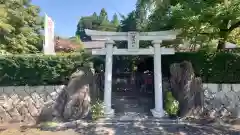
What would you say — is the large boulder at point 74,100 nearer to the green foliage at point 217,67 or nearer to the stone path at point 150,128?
the stone path at point 150,128

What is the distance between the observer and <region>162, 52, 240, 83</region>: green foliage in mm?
10797

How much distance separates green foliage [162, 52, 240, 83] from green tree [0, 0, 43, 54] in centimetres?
1058

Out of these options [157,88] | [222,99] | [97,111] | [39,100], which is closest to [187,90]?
[157,88]

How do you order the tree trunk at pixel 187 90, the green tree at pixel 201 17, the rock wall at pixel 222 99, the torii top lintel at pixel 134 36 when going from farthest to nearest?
the torii top lintel at pixel 134 36, the rock wall at pixel 222 99, the tree trunk at pixel 187 90, the green tree at pixel 201 17

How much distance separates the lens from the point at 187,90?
10.3 m

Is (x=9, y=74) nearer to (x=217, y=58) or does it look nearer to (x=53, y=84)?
(x=53, y=84)

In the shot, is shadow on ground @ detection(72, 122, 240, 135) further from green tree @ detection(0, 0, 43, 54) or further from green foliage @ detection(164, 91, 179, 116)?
green tree @ detection(0, 0, 43, 54)

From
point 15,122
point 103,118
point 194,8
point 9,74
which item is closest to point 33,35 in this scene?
point 9,74

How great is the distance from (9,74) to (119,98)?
587cm

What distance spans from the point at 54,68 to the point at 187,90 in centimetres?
Result: 638

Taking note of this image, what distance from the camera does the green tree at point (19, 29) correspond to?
46.8 ft

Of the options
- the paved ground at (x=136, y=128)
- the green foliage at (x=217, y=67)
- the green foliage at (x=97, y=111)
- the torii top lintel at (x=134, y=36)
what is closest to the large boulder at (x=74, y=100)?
the green foliage at (x=97, y=111)

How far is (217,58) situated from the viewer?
35.6 ft

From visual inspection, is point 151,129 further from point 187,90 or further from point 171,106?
point 187,90
